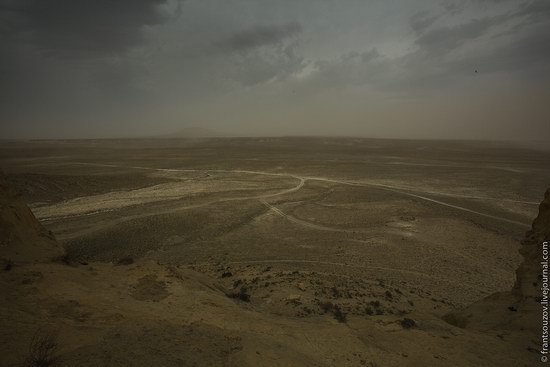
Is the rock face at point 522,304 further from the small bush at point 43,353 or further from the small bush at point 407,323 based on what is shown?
the small bush at point 43,353

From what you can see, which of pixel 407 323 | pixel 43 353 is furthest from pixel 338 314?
pixel 43 353

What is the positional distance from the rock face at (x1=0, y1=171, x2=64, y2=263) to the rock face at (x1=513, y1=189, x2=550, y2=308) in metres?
13.7

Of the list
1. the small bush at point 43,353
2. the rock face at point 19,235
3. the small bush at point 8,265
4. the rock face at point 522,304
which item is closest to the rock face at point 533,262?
the rock face at point 522,304

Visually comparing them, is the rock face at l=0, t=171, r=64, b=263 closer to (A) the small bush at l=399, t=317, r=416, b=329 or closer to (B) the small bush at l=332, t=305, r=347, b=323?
(B) the small bush at l=332, t=305, r=347, b=323

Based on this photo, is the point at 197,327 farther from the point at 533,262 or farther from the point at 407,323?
the point at 533,262

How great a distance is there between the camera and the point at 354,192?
30656 millimetres

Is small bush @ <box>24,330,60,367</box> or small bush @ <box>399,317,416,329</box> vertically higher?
small bush @ <box>24,330,60,367</box>

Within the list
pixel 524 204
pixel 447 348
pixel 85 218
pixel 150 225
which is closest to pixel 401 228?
pixel 524 204

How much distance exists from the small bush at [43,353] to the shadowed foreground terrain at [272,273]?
0.11 m

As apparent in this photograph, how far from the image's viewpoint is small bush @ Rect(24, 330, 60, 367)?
4504mm

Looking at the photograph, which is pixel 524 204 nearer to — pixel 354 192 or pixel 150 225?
pixel 354 192

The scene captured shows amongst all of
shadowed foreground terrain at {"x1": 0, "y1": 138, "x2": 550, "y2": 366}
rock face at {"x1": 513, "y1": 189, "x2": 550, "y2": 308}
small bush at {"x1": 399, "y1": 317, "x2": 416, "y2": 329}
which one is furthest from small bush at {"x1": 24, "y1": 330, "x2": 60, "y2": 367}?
rock face at {"x1": 513, "y1": 189, "x2": 550, "y2": 308}

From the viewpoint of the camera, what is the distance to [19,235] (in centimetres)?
1001

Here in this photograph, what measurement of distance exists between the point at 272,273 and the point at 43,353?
969 cm
